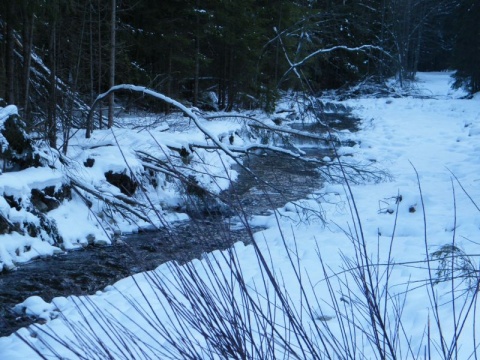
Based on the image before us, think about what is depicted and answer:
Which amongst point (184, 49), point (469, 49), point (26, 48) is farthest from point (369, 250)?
point (469, 49)

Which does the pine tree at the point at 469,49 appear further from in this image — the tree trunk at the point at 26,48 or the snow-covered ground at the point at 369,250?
the tree trunk at the point at 26,48

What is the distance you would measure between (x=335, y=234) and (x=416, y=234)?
1.09 m

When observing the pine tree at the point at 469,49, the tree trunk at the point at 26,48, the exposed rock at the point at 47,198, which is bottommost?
the exposed rock at the point at 47,198

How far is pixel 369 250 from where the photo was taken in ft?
20.6

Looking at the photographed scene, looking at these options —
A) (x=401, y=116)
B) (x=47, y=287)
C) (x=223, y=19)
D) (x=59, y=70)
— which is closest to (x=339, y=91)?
(x=401, y=116)

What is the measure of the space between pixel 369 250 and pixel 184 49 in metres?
16.8

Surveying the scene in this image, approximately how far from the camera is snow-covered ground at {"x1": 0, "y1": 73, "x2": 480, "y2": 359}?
2.61 m

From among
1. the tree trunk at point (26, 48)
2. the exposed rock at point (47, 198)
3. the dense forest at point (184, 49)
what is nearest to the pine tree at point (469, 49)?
the dense forest at point (184, 49)

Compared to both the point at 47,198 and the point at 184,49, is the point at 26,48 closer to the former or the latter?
the point at 47,198

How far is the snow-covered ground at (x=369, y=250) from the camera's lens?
261 cm

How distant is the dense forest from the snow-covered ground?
73.6 inches

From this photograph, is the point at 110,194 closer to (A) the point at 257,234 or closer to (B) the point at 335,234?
(A) the point at 257,234

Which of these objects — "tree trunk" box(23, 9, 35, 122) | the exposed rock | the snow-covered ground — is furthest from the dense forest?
the snow-covered ground

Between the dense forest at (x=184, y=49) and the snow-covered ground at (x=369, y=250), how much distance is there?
1869 millimetres
